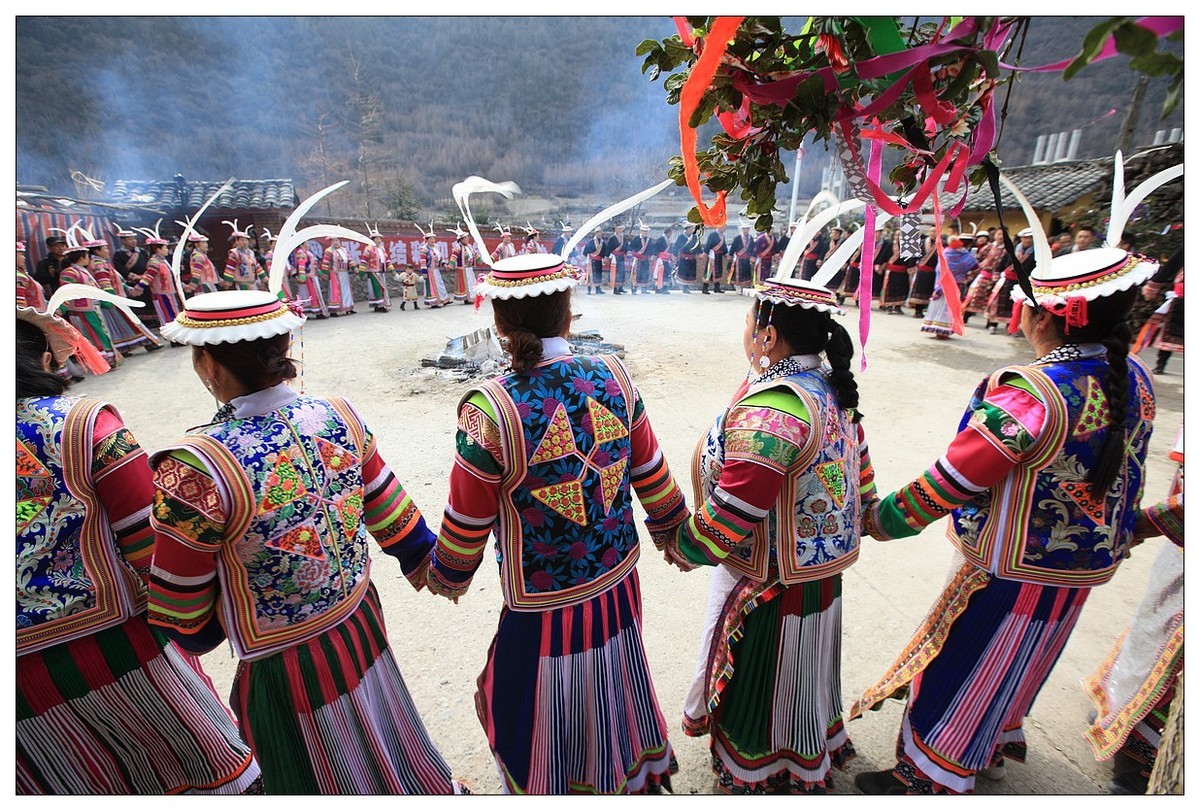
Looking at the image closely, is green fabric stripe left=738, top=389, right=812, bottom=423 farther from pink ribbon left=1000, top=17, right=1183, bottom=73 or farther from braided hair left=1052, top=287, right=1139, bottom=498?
pink ribbon left=1000, top=17, right=1183, bottom=73

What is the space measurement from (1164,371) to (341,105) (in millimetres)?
42964

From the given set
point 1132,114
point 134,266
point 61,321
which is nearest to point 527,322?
point 61,321

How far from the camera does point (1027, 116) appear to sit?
94.2ft

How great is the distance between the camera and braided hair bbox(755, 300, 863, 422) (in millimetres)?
1768

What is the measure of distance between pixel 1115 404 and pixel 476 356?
22.9ft

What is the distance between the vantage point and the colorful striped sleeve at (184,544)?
1.37 m

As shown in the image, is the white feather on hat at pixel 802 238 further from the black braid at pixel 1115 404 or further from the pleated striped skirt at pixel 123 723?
the pleated striped skirt at pixel 123 723

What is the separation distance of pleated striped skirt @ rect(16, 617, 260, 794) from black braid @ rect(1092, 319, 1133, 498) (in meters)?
2.67

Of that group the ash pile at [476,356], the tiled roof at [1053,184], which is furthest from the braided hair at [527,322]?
the tiled roof at [1053,184]

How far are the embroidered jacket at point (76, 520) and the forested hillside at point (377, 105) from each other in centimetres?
2316

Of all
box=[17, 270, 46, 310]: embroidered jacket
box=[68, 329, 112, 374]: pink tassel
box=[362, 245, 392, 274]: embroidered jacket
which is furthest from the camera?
box=[362, 245, 392, 274]: embroidered jacket

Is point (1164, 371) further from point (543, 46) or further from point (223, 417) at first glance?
point (543, 46)

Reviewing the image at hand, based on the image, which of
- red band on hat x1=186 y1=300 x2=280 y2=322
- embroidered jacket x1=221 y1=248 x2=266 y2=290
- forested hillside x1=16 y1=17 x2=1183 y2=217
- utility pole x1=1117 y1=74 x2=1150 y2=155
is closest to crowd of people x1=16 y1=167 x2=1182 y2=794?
red band on hat x1=186 y1=300 x2=280 y2=322

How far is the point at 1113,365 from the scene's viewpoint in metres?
1.68
